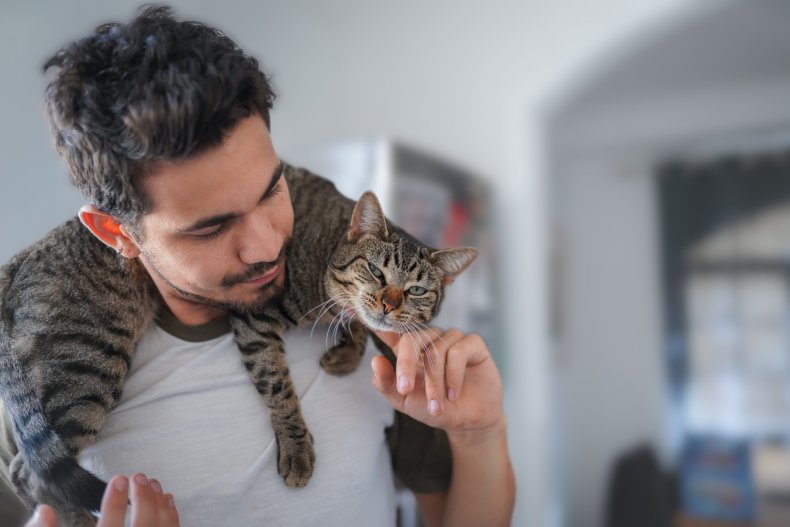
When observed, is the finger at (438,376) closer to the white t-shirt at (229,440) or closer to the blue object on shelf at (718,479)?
the white t-shirt at (229,440)

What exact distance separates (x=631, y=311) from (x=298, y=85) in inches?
34.8

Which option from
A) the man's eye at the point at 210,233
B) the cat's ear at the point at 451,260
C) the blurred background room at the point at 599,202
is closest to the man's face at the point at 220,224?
the man's eye at the point at 210,233

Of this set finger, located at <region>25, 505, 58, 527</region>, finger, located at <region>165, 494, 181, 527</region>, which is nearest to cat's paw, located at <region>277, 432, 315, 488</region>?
finger, located at <region>165, 494, 181, 527</region>

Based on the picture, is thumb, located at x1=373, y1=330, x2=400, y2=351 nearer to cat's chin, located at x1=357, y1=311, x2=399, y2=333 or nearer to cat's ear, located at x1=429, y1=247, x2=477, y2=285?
cat's chin, located at x1=357, y1=311, x2=399, y2=333

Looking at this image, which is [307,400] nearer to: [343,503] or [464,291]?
[343,503]

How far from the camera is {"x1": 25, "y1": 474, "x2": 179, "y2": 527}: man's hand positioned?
493 millimetres

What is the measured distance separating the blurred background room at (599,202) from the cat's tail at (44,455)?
0.50 metres

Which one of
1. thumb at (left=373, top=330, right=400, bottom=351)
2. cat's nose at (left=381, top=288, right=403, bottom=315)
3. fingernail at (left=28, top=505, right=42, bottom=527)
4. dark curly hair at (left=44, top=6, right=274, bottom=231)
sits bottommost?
fingernail at (left=28, top=505, right=42, bottom=527)

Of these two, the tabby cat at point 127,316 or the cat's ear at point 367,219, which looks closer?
the tabby cat at point 127,316

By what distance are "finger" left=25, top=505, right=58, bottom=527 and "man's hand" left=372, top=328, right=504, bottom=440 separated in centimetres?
34

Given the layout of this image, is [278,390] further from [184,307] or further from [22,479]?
[22,479]

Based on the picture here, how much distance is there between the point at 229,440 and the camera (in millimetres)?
575

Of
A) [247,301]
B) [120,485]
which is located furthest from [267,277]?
[120,485]

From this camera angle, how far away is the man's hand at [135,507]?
1.62ft
